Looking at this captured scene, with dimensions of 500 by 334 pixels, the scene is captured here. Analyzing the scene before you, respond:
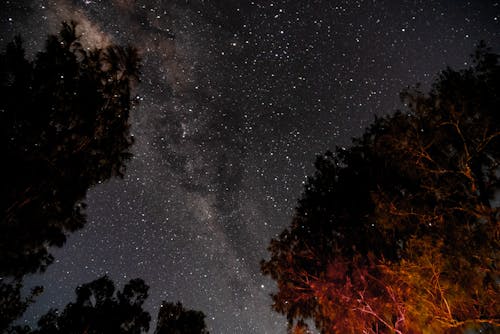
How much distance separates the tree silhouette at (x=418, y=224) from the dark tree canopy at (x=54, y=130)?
7.31 meters

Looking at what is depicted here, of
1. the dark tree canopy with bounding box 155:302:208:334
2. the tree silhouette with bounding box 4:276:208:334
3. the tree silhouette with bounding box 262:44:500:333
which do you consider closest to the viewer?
the tree silhouette with bounding box 262:44:500:333

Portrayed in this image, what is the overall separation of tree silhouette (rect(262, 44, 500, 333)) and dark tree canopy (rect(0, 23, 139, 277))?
7.31 metres

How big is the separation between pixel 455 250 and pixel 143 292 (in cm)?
1632

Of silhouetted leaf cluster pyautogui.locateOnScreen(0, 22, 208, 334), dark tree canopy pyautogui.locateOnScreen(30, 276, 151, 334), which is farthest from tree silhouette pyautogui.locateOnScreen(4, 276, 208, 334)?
silhouetted leaf cluster pyautogui.locateOnScreen(0, 22, 208, 334)

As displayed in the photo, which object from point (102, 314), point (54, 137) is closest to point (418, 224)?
point (54, 137)

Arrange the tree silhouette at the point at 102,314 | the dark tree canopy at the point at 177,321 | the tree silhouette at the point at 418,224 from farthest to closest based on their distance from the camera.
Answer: the dark tree canopy at the point at 177,321 < the tree silhouette at the point at 102,314 < the tree silhouette at the point at 418,224

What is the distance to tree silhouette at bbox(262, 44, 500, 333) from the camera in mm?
6234

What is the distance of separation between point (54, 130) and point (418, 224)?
29.8 feet

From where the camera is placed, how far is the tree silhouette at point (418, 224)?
623cm

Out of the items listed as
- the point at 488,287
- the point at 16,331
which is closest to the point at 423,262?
the point at 488,287

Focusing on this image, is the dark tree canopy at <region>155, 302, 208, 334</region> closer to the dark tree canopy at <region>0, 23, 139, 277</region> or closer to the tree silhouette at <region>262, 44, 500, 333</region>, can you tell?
the tree silhouette at <region>262, 44, 500, 333</region>

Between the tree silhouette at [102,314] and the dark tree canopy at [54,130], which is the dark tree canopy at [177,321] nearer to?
the tree silhouette at [102,314]

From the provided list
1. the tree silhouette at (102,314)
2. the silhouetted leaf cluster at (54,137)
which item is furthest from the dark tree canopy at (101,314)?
the silhouetted leaf cluster at (54,137)

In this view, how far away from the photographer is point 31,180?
6559 millimetres
